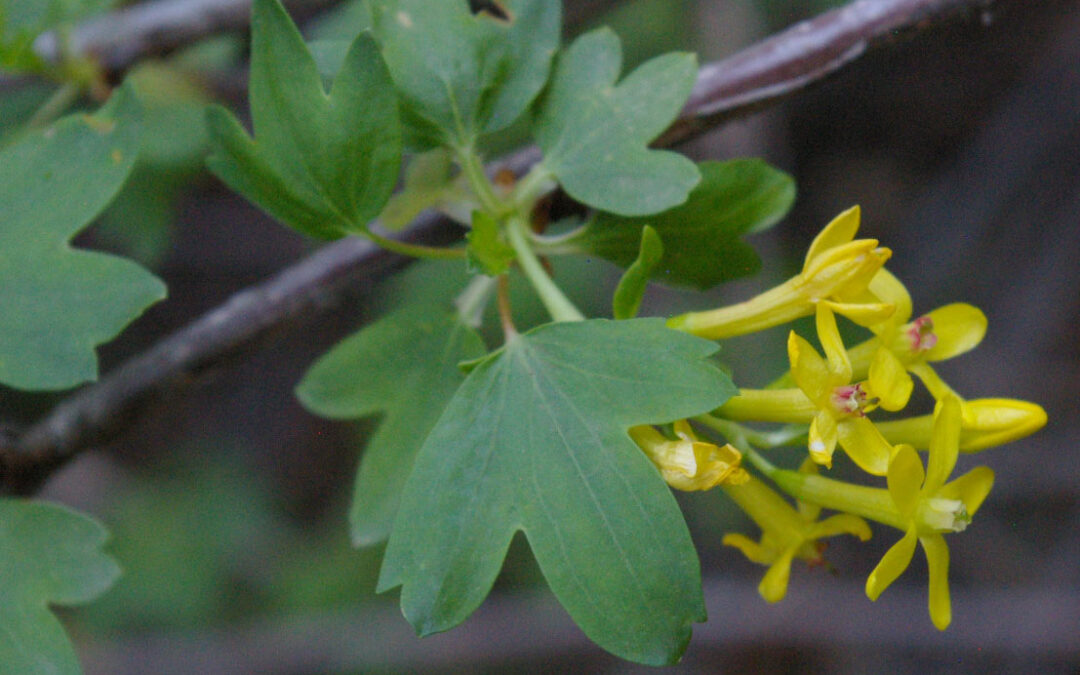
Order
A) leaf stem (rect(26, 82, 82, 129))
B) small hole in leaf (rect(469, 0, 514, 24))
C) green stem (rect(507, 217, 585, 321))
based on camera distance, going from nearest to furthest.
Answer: green stem (rect(507, 217, 585, 321))
small hole in leaf (rect(469, 0, 514, 24))
leaf stem (rect(26, 82, 82, 129))

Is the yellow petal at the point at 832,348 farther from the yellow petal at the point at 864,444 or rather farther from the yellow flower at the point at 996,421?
the yellow flower at the point at 996,421

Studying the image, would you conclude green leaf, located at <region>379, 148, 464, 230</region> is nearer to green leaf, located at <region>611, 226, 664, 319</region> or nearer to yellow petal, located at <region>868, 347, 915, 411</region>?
green leaf, located at <region>611, 226, 664, 319</region>

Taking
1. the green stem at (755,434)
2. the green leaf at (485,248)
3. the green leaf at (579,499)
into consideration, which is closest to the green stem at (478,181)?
the green leaf at (485,248)

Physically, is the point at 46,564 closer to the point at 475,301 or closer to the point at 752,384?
the point at 475,301

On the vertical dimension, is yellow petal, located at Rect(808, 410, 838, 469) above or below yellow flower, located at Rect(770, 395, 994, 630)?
above

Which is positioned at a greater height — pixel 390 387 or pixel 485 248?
pixel 485 248

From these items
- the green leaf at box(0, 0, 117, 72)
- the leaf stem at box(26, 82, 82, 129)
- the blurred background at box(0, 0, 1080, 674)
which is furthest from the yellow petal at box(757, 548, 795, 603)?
the blurred background at box(0, 0, 1080, 674)

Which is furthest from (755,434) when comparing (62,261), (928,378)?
(62,261)
